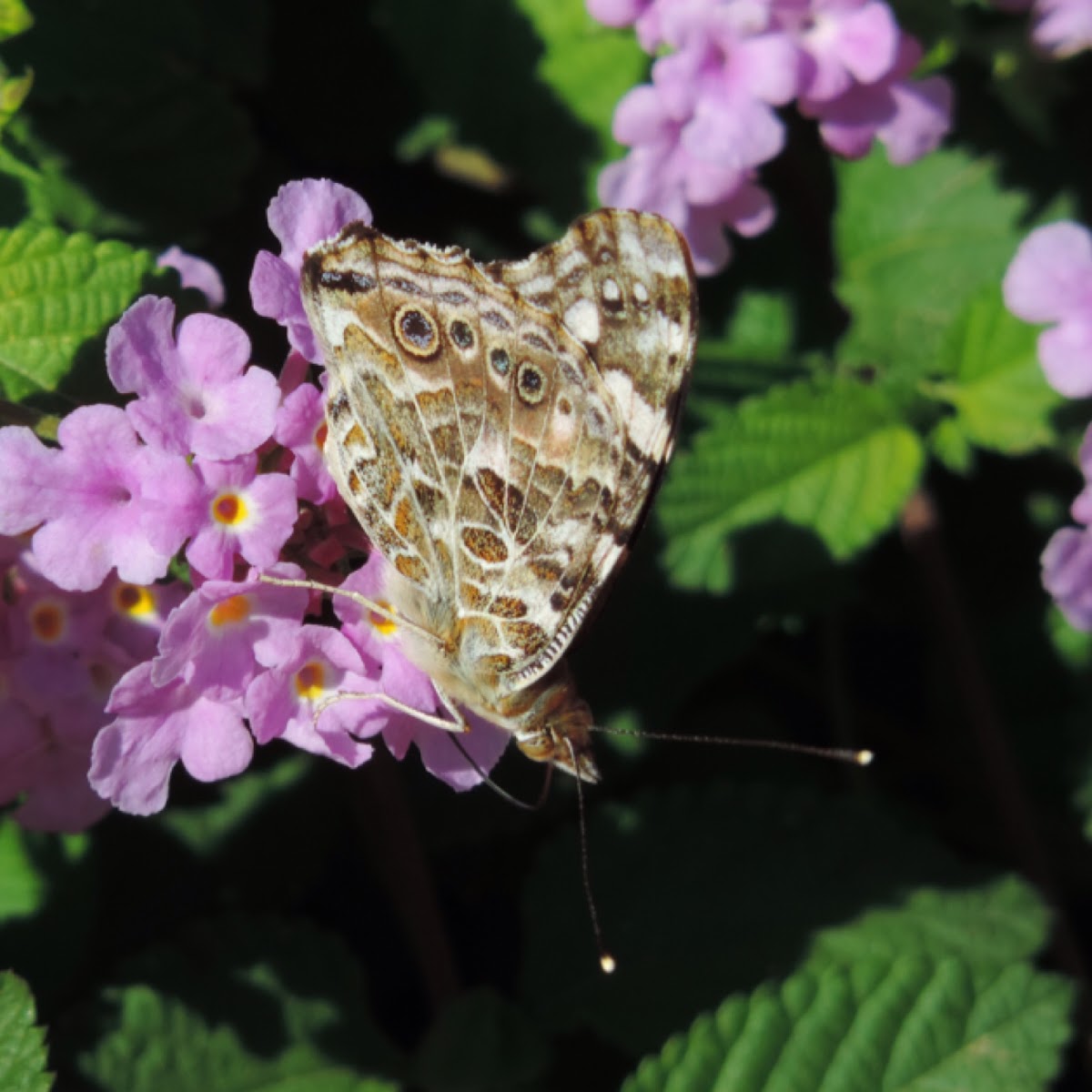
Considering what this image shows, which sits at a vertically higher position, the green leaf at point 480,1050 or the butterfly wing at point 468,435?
the butterfly wing at point 468,435

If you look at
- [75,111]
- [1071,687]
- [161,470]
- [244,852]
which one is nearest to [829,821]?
[1071,687]

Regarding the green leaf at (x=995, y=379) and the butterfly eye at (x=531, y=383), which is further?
the green leaf at (x=995, y=379)

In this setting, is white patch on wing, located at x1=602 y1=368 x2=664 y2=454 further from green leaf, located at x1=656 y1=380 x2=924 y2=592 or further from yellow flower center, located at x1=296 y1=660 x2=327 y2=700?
green leaf, located at x1=656 y1=380 x2=924 y2=592

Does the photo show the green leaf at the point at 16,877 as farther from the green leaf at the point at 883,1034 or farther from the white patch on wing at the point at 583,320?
the white patch on wing at the point at 583,320

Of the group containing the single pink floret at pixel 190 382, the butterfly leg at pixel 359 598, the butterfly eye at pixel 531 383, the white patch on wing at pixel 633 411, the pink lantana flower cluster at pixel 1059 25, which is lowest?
the butterfly leg at pixel 359 598

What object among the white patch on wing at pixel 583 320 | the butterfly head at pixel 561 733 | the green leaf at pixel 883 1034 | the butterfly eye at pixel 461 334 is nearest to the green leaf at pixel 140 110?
the butterfly eye at pixel 461 334

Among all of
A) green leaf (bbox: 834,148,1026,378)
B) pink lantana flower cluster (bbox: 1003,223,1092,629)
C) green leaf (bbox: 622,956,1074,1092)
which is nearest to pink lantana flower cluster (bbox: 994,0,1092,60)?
pink lantana flower cluster (bbox: 1003,223,1092,629)

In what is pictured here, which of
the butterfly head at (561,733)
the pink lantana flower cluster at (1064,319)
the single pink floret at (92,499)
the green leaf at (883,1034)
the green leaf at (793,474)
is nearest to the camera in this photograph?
the single pink floret at (92,499)

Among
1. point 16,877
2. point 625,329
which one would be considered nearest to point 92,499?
point 625,329
